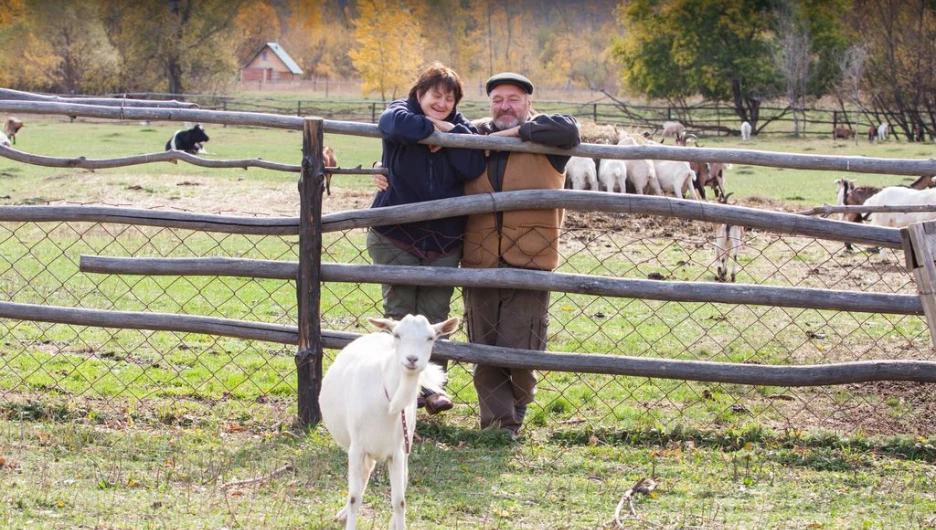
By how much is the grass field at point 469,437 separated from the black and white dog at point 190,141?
820 inches

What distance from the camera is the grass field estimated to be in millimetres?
5223

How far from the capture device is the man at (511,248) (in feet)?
21.7

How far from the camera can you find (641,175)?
2167 cm

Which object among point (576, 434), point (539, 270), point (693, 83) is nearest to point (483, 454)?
point (576, 434)

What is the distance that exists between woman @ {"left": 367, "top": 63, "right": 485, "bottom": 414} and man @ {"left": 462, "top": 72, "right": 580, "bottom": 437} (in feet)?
0.45

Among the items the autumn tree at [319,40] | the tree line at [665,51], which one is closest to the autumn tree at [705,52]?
the tree line at [665,51]

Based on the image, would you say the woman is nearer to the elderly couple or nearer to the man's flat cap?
the elderly couple

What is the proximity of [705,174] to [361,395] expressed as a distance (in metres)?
19.3

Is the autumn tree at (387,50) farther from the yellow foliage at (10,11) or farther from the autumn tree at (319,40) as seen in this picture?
the autumn tree at (319,40)

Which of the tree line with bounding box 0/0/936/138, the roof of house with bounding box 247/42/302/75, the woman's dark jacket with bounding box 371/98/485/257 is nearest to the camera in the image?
the woman's dark jacket with bounding box 371/98/485/257

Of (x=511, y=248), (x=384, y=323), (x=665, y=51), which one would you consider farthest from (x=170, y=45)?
(x=384, y=323)

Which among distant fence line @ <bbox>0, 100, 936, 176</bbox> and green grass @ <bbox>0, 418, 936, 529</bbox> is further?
distant fence line @ <bbox>0, 100, 936, 176</bbox>

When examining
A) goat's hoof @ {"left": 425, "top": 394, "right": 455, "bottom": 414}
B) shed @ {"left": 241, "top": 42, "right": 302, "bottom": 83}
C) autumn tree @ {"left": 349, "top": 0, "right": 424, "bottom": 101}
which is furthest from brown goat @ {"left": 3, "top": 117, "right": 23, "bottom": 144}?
shed @ {"left": 241, "top": 42, "right": 302, "bottom": 83}

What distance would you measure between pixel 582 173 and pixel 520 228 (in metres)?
14.7
